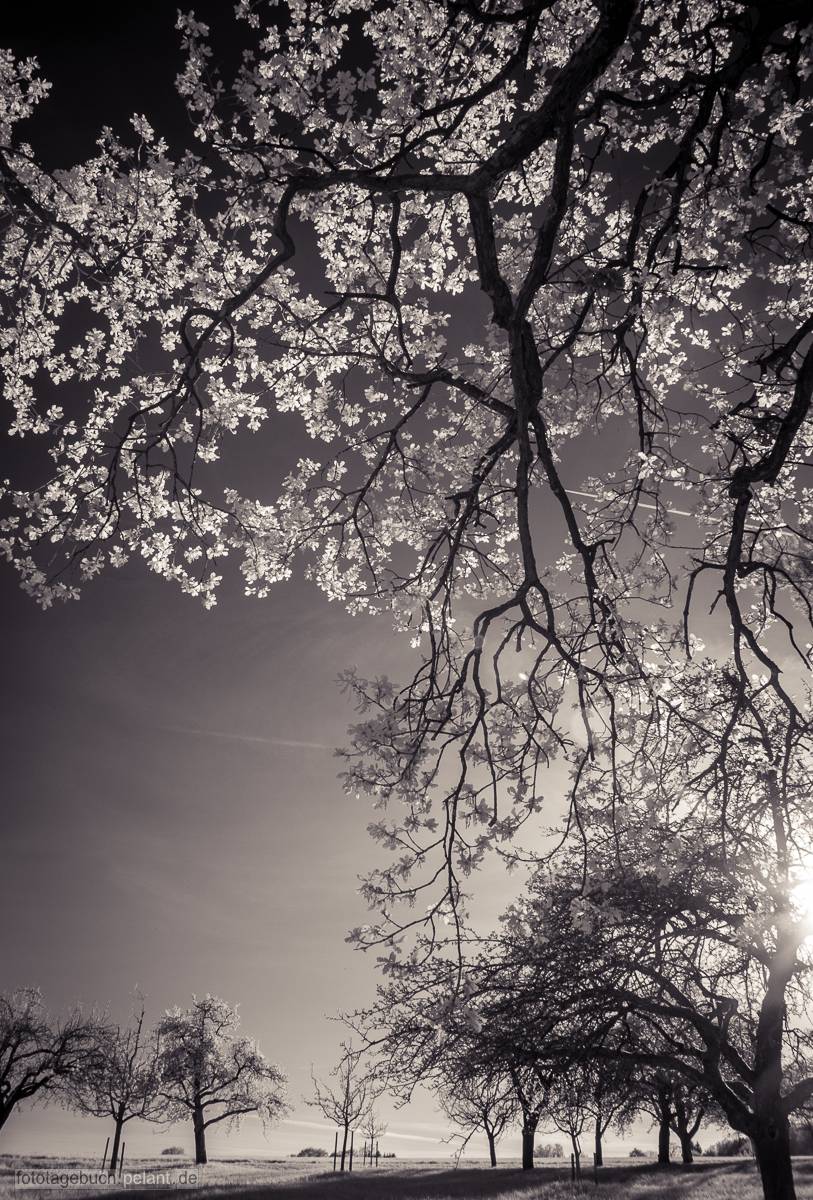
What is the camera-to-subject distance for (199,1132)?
1943 inches

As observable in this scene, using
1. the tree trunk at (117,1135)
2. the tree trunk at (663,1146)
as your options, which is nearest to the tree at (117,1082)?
the tree trunk at (117,1135)

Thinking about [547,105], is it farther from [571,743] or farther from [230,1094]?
[230,1094]

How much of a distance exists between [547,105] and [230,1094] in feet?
205

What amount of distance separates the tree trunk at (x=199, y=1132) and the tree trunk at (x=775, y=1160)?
5019 cm

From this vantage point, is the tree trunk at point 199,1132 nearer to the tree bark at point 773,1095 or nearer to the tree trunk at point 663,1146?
the tree trunk at point 663,1146

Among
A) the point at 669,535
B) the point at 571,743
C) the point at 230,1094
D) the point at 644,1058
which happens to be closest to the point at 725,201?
the point at 669,535

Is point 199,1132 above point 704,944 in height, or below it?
below

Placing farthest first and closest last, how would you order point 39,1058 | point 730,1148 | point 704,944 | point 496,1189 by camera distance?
point 730,1148 < point 39,1058 < point 496,1189 < point 704,944

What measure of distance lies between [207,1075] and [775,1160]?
5017cm

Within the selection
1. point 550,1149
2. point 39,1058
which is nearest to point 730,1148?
point 550,1149

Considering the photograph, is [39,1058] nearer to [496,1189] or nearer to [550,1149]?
[496,1189]

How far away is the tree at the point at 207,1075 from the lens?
164 ft

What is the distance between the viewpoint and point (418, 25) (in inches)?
272

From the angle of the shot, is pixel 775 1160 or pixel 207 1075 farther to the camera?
pixel 207 1075
